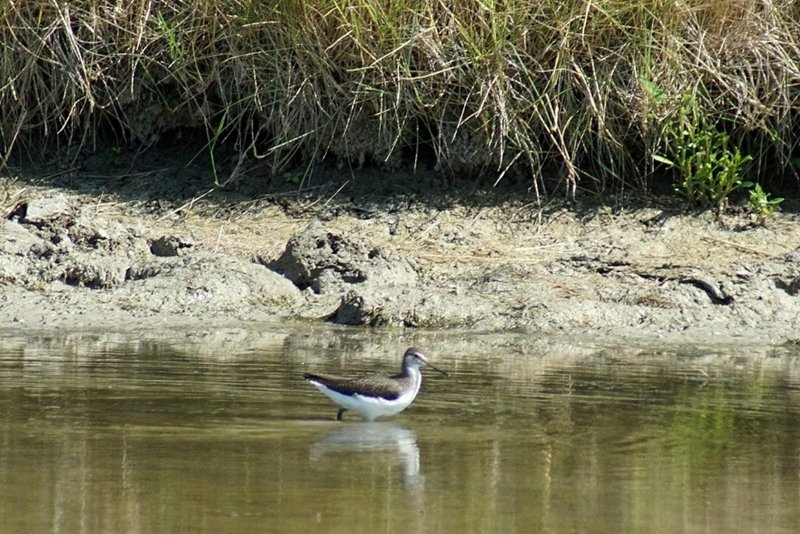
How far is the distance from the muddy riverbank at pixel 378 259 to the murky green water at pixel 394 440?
1.65ft

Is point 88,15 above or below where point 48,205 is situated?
above

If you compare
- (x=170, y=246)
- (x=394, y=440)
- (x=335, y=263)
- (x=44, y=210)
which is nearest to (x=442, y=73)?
(x=335, y=263)

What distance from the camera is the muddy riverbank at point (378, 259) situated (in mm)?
9812

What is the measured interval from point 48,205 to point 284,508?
601 centimetres

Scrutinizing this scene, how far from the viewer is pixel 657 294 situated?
9.95m

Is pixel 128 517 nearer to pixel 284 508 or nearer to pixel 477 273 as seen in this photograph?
pixel 284 508

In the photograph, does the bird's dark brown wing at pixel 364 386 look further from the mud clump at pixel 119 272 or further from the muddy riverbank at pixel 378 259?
the mud clump at pixel 119 272

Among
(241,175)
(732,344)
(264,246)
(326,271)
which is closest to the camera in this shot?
(732,344)

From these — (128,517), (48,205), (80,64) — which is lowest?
(128,517)

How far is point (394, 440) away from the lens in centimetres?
678

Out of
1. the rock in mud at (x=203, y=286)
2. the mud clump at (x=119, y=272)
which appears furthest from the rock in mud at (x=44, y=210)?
the rock in mud at (x=203, y=286)

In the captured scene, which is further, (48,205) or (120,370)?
(48,205)

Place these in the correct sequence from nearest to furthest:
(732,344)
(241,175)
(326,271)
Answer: (732,344)
(326,271)
(241,175)

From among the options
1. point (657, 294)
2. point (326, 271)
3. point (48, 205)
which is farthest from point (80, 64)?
point (657, 294)
